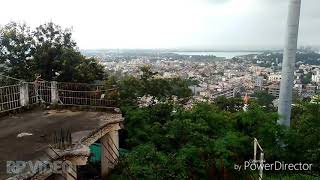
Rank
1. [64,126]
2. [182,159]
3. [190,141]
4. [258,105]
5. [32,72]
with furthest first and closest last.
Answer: [32,72] < [258,105] < [190,141] < [64,126] < [182,159]

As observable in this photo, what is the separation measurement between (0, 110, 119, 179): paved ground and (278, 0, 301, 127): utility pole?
6.32m

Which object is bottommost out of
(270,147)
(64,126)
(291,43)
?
(270,147)

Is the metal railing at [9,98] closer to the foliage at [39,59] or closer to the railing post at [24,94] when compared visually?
the railing post at [24,94]

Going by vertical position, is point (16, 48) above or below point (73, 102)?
above

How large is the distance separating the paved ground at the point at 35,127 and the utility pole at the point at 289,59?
6.32 m

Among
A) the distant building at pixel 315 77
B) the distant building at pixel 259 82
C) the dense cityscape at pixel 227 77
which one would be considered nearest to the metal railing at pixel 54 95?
the dense cityscape at pixel 227 77

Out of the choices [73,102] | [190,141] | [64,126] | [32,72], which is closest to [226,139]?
[190,141]

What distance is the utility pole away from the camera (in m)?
11.5

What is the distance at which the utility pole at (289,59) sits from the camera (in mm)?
A: 11516

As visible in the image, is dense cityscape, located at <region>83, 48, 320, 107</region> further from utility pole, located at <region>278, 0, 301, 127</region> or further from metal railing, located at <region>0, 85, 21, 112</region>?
metal railing, located at <region>0, 85, 21, 112</region>

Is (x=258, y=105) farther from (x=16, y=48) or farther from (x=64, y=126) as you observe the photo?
(x=16, y=48)

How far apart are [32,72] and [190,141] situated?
1004 centimetres

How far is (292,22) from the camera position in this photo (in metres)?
11.6

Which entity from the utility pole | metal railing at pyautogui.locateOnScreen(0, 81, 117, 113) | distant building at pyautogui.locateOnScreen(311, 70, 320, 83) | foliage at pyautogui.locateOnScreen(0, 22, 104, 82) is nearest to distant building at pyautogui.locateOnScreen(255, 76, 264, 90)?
distant building at pyautogui.locateOnScreen(311, 70, 320, 83)
